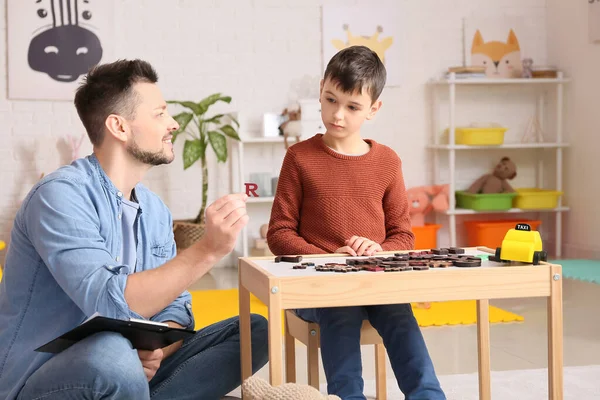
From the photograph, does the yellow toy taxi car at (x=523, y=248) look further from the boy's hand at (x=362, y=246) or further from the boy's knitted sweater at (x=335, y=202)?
the boy's knitted sweater at (x=335, y=202)

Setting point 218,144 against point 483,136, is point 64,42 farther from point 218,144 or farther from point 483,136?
point 483,136

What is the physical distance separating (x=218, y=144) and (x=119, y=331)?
11.8 ft

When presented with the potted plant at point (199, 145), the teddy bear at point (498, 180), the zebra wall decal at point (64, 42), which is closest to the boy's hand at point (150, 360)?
the potted plant at point (199, 145)

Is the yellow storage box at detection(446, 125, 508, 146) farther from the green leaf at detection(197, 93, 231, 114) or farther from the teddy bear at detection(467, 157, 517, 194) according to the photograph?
the green leaf at detection(197, 93, 231, 114)

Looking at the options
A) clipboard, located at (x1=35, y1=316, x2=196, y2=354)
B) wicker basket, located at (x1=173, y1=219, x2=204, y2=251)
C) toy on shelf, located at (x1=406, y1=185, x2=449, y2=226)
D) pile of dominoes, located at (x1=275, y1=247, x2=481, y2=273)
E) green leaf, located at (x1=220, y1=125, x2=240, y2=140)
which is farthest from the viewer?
toy on shelf, located at (x1=406, y1=185, x2=449, y2=226)

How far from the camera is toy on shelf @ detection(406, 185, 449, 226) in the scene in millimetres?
5641

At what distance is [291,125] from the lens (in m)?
5.21

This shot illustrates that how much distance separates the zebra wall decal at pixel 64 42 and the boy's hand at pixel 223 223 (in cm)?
390

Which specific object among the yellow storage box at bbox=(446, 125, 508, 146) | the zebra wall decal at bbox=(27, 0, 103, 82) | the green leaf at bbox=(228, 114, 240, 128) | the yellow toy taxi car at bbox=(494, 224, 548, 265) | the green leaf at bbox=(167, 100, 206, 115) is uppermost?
the zebra wall decal at bbox=(27, 0, 103, 82)

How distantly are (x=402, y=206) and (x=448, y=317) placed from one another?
1.38m

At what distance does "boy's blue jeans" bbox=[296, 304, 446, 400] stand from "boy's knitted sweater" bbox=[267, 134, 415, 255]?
344 millimetres

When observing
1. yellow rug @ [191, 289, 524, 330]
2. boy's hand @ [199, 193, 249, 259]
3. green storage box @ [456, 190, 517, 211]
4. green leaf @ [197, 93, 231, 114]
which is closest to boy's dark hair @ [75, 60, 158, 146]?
boy's hand @ [199, 193, 249, 259]

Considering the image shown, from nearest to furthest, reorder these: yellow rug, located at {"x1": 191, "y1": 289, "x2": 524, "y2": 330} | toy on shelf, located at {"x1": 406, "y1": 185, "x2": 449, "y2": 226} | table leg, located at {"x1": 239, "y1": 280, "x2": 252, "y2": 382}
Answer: table leg, located at {"x1": 239, "y1": 280, "x2": 252, "y2": 382}, yellow rug, located at {"x1": 191, "y1": 289, "x2": 524, "y2": 330}, toy on shelf, located at {"x1": 406, "y1": 185, "x2": 449, "y2": 226}

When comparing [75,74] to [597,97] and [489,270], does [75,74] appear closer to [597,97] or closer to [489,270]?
[597,97]
